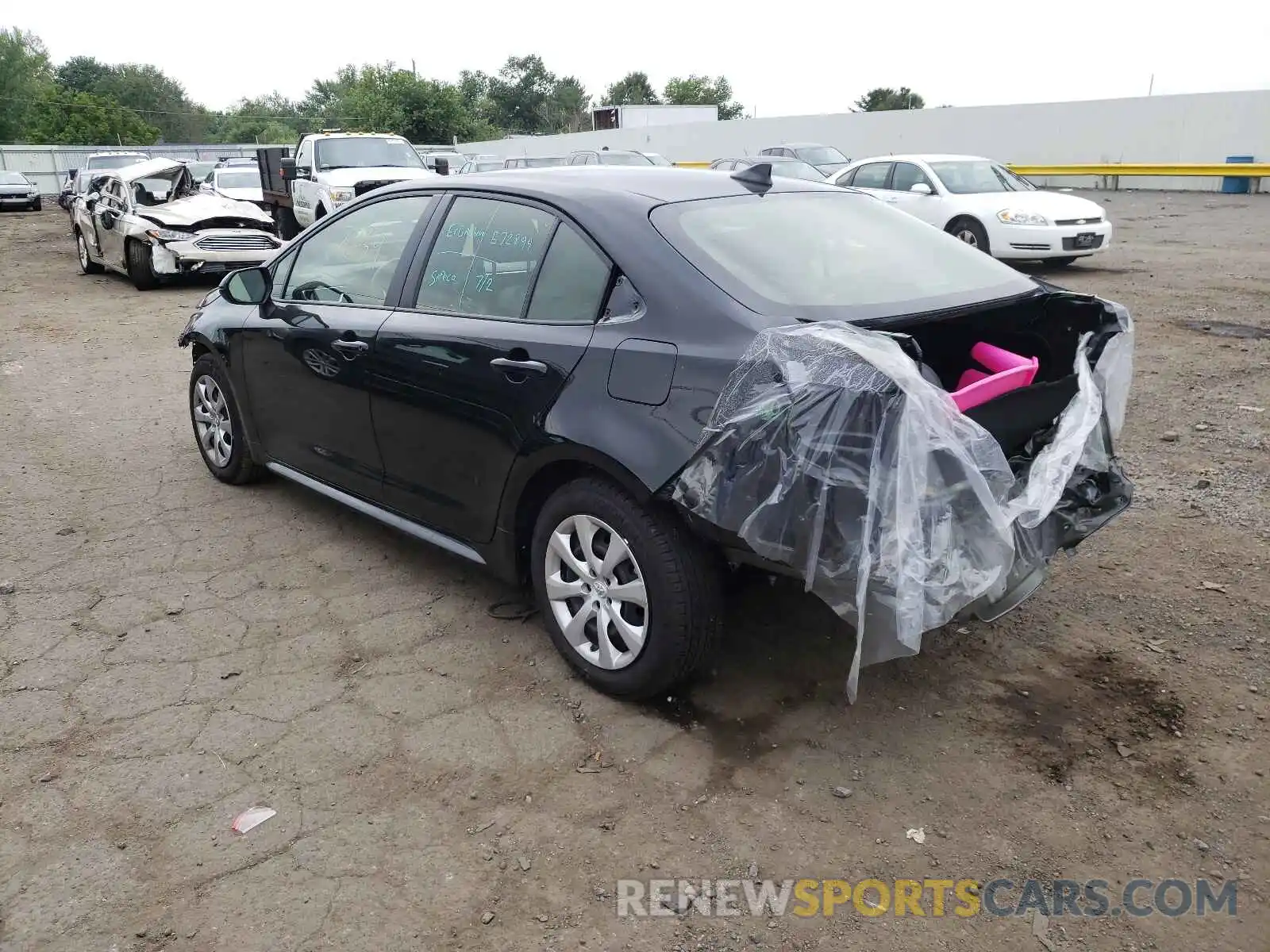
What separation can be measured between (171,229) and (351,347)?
10.5 m

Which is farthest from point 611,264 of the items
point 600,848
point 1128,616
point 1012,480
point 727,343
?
point 1128,616

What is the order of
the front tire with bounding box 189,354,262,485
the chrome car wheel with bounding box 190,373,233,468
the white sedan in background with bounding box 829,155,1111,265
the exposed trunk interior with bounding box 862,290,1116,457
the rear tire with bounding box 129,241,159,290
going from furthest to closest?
the rear tire with bounding box 129,241,159,290 < the white sedan in background with bounding box 829,155,1111,265 < the chrome car wheel with bounding box 190,373,233,468 < the front tire with bounding box 189,354,262,485 < the exposed trunk interior with bounding box 862,290,1116,457

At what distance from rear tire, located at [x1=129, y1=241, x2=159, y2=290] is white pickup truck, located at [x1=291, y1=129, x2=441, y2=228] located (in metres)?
2.63

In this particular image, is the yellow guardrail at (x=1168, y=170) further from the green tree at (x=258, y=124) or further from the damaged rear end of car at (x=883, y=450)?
the green tree at (x=258, y=124)

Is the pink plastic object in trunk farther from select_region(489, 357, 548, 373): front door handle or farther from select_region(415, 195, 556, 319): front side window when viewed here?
select_region(415, 195, 556, 319): front side window

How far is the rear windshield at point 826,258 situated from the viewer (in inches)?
121

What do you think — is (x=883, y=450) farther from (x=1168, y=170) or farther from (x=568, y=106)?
(x=568, y=106)

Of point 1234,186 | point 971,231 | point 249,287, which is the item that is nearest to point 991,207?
point 971,231

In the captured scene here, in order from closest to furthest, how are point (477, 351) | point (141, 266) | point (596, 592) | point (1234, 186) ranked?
point (596, 592) → point (477, 351) → point (141, 266) → point (1234, 186)

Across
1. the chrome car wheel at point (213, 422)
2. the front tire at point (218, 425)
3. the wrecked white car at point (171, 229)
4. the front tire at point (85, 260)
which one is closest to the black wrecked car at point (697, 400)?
the front tire at point (218, 425)

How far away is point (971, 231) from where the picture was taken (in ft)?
41.3

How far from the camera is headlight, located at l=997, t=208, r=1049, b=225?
1210 centimetres

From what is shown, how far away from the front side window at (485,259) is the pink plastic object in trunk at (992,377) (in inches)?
60.4

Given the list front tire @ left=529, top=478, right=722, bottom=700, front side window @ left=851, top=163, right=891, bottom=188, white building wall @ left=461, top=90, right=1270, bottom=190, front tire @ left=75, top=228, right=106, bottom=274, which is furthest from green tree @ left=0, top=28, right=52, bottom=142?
front tire @ left=529, top=478, right=722, bottom=700
